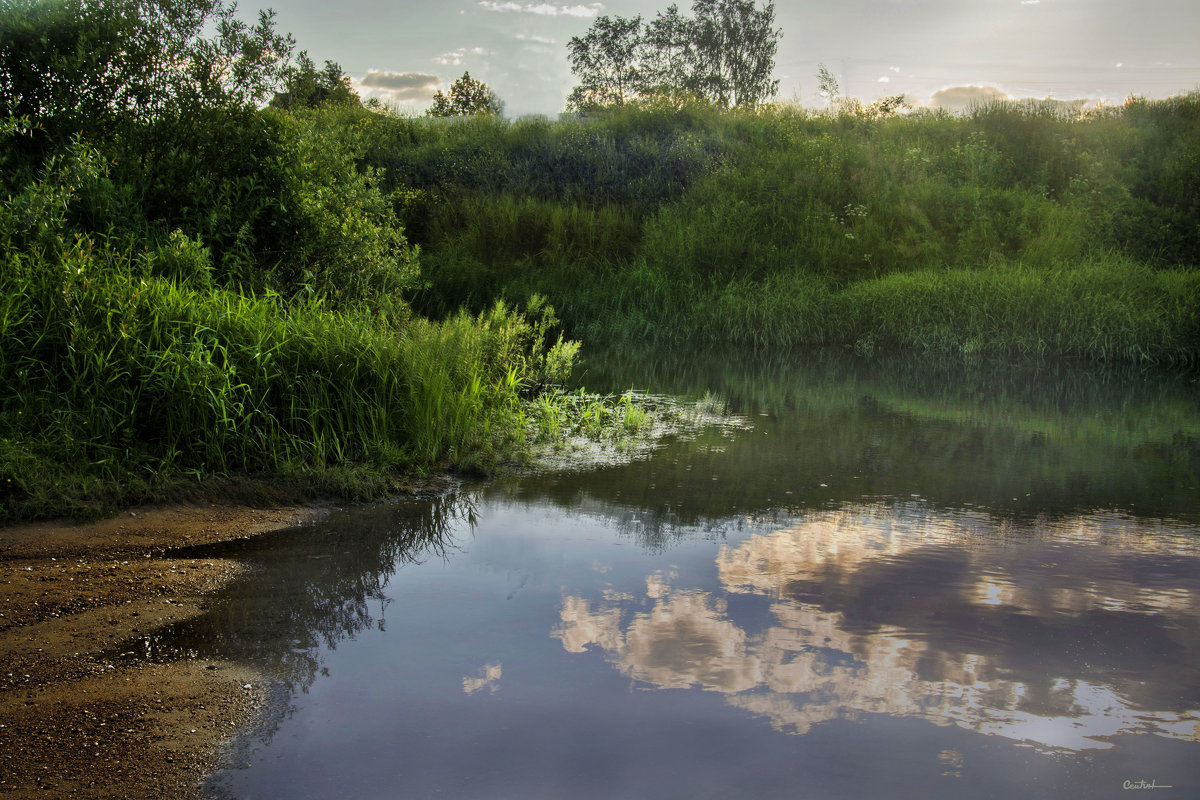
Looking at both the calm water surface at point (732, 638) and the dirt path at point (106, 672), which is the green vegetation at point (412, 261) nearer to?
the dirt path at point (106, 672)

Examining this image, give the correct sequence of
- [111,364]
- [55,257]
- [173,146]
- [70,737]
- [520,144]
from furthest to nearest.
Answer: [520,144] → [173,146] → [55,257] → [111,364] → [70,737]

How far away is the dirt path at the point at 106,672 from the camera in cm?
262

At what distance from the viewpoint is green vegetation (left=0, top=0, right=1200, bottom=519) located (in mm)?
5543

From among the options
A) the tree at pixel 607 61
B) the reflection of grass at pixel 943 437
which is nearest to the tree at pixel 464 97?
the tree at pixel 607 61

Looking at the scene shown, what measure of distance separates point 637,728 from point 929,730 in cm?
100

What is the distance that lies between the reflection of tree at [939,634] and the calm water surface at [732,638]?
1 cm

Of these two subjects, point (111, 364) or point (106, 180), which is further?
point (106, 180)

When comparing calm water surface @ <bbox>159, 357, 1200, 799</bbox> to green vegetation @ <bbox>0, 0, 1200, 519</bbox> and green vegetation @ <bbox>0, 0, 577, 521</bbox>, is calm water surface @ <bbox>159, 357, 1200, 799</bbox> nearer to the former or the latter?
green vegetation @ <bbox>0, 0, 577, 521</bbox>

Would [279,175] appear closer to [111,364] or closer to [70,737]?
[111,364]

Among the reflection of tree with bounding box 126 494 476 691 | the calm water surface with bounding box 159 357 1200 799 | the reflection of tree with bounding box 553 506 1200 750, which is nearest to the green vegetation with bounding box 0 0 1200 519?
the reflection of tree with bounding box 126 494 476 691

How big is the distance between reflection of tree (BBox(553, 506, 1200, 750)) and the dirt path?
145 cm

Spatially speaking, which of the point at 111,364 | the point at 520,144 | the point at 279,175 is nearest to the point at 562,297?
the point at 520,144

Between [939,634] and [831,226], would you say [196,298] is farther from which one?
[831,226]

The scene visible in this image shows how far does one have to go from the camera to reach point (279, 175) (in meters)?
8.37
